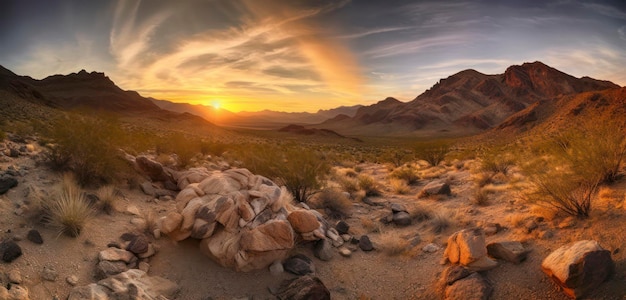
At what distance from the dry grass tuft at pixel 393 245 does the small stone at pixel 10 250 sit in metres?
6.99

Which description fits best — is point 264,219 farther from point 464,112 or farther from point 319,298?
point 464,112

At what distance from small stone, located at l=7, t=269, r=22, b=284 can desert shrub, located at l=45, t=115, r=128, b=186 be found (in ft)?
12.4

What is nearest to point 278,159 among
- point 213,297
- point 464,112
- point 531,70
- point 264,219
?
point 264,219

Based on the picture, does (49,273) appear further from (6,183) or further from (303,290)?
(303,290)

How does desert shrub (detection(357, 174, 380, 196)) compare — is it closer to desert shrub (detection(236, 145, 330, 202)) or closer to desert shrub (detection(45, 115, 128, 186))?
desert shrub (detection(236, 145, 330, 202))

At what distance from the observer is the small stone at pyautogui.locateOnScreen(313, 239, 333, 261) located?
811cm

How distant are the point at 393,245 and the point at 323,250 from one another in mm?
1672

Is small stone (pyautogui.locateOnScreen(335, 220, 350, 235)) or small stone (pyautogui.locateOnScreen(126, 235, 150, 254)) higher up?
small stone (pyautogui.locateOnScreen(126, 235, 150, 254))

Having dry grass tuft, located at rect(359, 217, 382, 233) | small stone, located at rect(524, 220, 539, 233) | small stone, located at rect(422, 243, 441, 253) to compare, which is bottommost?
dry grass tuft, located at rect(359, 217, 382, 233)

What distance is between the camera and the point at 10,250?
5.64 metres

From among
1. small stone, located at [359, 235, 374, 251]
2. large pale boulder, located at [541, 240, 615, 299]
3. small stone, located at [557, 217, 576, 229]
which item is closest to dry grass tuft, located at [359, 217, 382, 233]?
small stone, located at [359, 235, 374, 251]

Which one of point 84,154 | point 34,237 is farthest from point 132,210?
point 34,237

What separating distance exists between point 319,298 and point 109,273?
366 cm

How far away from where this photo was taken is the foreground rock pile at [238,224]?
723cm
